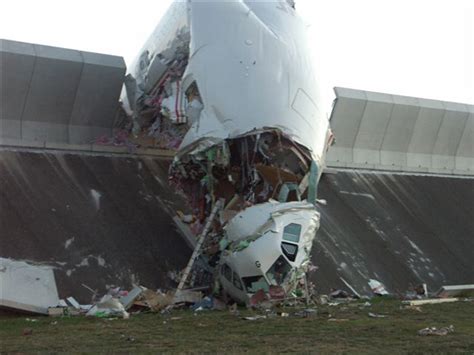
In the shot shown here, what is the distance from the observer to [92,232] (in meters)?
15.4

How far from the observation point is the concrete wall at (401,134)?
24.0 metres

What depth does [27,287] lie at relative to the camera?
1290 centimetres

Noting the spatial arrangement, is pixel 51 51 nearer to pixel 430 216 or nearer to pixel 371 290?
pixel 371 290

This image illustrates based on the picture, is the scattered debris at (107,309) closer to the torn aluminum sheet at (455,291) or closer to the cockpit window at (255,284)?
the cockpit window at (255,284)

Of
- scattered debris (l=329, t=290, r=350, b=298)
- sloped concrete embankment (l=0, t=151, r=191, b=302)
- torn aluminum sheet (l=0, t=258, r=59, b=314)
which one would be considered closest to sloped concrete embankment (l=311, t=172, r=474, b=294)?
scattered debris (l=329, t=290, r=350, b=298)

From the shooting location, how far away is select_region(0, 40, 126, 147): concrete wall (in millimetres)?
17953

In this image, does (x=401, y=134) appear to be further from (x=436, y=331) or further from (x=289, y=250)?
(x=436, y=331)

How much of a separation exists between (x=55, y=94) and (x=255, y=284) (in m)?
8.63

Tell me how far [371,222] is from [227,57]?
8071 mm

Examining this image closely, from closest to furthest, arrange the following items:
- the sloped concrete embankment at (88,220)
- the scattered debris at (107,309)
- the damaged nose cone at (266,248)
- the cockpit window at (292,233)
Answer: the scattered debris at (107,309)
the damaged nose cone at (266,248)
the cockpit window at (292,233)
the sloped concrete embankment at (88,220)

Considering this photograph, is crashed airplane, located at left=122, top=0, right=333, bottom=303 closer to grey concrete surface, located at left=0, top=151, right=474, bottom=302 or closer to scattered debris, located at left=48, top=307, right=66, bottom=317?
grey concrete surface, located at left=0, top=151, right=474, bottom=302

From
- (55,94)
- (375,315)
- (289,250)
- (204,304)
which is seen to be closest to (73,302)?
(204,304)

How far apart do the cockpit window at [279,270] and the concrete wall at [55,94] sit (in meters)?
7.72

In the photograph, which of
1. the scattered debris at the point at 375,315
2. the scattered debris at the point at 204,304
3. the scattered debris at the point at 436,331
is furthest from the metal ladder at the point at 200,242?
the scattered debris at the point at 436,331
